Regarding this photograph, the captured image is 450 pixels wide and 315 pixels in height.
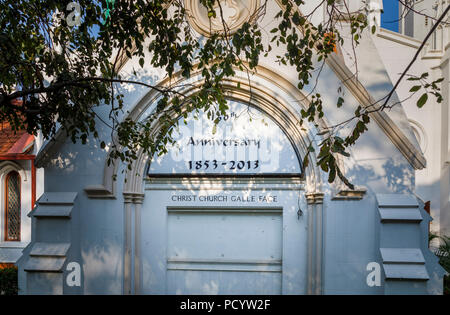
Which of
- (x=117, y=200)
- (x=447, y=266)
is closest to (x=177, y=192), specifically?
(x=117, y=200)

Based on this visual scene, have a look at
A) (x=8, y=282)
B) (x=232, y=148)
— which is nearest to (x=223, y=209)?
(x=232, y=148)

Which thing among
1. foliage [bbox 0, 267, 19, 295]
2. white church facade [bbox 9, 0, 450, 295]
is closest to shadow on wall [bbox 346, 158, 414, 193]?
white church facade [bbox 9, 0, 450, 295]

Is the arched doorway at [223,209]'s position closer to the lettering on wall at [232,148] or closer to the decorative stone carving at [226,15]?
the lettering on wall at [232,148]

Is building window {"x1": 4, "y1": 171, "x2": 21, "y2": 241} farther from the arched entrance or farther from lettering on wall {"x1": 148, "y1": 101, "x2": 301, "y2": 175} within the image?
lettering on wall {"x1": 148, "y1": 101, "x2": 301, "y2": 175}

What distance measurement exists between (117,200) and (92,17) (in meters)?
3.66

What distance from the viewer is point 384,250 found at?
6984 millimetres

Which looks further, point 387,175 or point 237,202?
point 237,202

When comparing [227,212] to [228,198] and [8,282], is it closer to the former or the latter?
[228,198]

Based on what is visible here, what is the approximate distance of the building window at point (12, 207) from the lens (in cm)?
1323

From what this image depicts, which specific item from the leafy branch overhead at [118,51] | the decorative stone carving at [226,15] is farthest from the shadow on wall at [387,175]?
the decorative stone carving at [226,15]

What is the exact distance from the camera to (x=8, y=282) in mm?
8797

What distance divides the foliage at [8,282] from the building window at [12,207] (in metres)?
4.33

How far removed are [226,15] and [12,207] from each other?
10.4 m

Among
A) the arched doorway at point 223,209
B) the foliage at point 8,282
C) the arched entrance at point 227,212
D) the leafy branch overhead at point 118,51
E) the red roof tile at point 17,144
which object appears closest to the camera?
the leafy branch overhead at point 118,51
